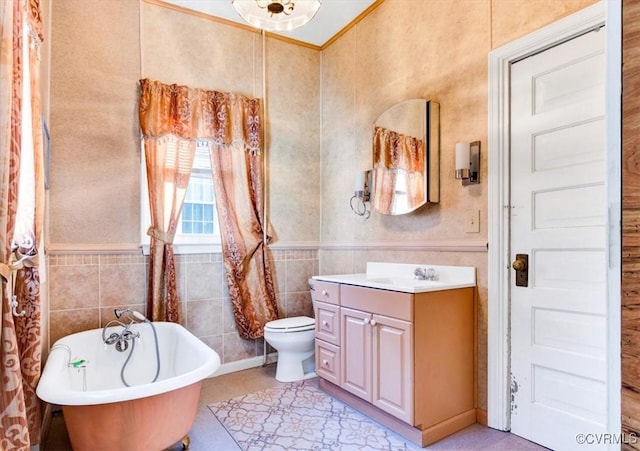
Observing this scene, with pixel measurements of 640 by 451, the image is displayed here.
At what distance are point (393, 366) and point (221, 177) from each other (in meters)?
2.06

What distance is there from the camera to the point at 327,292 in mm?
2748

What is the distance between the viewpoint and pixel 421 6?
8.88ft

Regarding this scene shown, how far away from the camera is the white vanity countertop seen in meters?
2.19

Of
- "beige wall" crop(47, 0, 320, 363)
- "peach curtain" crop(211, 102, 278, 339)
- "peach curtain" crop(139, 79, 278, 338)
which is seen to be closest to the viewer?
"beige wall" crop(47, 0, 320, 363)

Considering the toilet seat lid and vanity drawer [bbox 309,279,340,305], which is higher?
vanity drawer [bbox 309,279,340,305]

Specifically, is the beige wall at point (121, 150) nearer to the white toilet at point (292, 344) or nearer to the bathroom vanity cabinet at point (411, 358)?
the white toilet at point (292, 344)

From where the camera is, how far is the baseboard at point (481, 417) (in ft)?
7.46

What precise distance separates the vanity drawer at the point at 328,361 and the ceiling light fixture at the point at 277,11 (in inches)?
86.0

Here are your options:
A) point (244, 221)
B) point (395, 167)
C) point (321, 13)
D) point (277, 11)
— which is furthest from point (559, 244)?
point (321, 13)

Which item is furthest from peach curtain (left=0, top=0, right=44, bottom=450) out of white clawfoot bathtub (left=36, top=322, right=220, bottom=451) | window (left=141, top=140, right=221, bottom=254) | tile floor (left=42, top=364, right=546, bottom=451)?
window (left=141, top=140, right=221, bottom=254)

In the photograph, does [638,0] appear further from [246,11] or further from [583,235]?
[246,11]

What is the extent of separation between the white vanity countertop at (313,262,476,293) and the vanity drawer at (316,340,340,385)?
48 cm

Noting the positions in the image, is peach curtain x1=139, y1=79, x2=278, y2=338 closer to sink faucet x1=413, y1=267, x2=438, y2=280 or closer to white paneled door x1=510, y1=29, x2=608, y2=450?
sink faucet x1=413, y1=267, x2=438, y2=280

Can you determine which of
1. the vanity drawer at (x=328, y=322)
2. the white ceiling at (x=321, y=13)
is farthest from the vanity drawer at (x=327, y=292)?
the white ceiling at (x=321, y=13)
